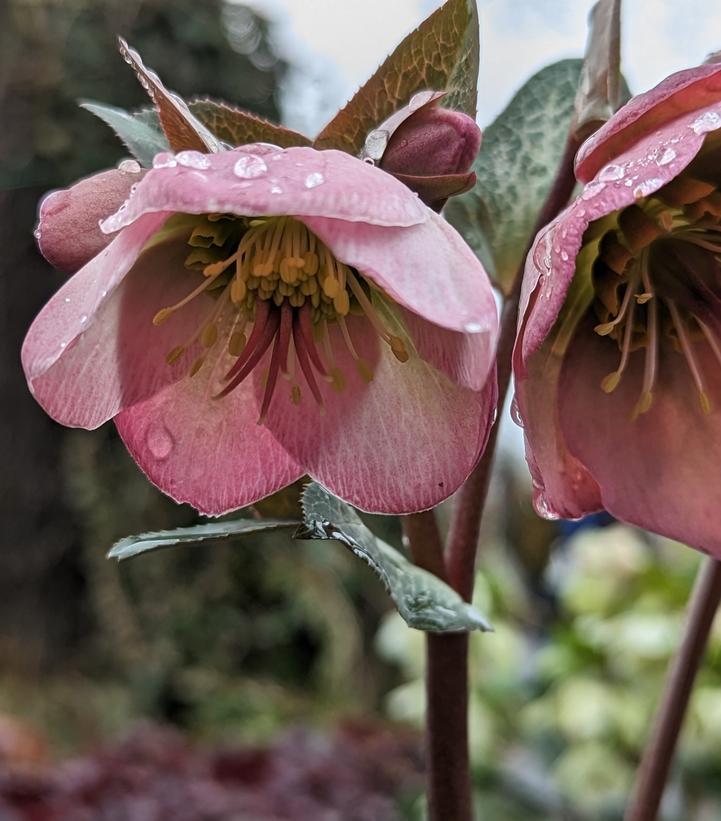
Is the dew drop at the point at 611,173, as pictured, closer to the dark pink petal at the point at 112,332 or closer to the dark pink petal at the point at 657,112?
the dark pink petal at the point at 657,112

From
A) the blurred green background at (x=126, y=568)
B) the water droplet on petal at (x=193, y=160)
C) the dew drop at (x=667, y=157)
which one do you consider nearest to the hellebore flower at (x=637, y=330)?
the dew drop at (x=667, y=157)

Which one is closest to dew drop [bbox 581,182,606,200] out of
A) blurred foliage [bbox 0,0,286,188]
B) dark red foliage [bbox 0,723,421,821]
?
dark red foliage [bbox 0,723,421,821]

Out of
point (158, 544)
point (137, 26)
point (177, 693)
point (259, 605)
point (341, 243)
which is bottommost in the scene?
point (177, 693)

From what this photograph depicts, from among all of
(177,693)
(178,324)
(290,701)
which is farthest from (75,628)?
(178,324)

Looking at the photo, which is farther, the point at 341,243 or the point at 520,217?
the point at 520,217

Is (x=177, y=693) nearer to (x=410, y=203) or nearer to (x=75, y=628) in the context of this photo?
(x=75, y=628)

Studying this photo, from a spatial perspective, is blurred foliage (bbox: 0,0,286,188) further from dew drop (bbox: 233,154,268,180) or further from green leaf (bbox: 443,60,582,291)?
dew drop (bbox: 233,154,268,180)

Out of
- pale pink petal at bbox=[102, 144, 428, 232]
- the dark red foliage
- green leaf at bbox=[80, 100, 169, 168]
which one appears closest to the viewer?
pale pink petal at bbox=[102, 144, 428, 232]
